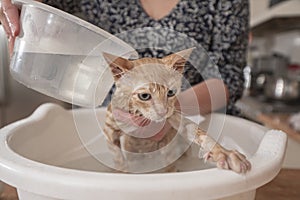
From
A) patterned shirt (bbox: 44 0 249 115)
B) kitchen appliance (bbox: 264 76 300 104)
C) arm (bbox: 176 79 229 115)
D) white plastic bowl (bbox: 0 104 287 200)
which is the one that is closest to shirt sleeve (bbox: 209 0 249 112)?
patterned shirt (bbox: 44 0 249 115)

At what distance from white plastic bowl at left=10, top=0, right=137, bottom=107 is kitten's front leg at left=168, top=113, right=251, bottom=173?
97 mm

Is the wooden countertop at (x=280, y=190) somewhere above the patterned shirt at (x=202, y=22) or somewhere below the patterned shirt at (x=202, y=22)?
below

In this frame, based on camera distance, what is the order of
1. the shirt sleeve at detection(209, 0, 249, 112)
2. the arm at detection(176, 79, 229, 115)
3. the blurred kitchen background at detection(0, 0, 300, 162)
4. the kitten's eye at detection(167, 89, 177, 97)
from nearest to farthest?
1. the kitten's eye at detection(167, 89, 177, 97)
2. the arm at detection(176, 79, 229, 115)
3. the shirt sleeve at detection(209, 0, 249, 112)
4. the blurred kitchen background at detection(0, 0, 300, 162)

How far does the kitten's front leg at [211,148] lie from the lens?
436 millimetres

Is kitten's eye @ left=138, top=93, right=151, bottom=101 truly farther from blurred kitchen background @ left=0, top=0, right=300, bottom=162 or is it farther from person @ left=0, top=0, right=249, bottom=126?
blurred kitchen background @ left=0, top=0, right=300, bottom=162

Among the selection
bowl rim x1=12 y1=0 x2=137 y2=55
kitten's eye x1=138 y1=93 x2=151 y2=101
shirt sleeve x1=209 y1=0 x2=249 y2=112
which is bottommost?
shirt sleeve x1=209 y1=0 x2=249 y2=112

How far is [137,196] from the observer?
0.40m

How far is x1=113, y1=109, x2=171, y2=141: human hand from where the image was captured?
0.53 m

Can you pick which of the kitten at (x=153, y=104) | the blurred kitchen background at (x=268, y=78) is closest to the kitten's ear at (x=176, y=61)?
the kitten at (x=153, y=104)

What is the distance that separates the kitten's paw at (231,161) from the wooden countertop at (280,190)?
267mm

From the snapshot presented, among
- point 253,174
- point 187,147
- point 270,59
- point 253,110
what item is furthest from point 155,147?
point 270,59

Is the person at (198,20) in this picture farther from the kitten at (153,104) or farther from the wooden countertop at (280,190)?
the kitten at (153,104)

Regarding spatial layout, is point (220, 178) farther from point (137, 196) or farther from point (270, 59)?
point (270, 59)

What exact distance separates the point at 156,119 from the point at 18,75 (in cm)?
19
